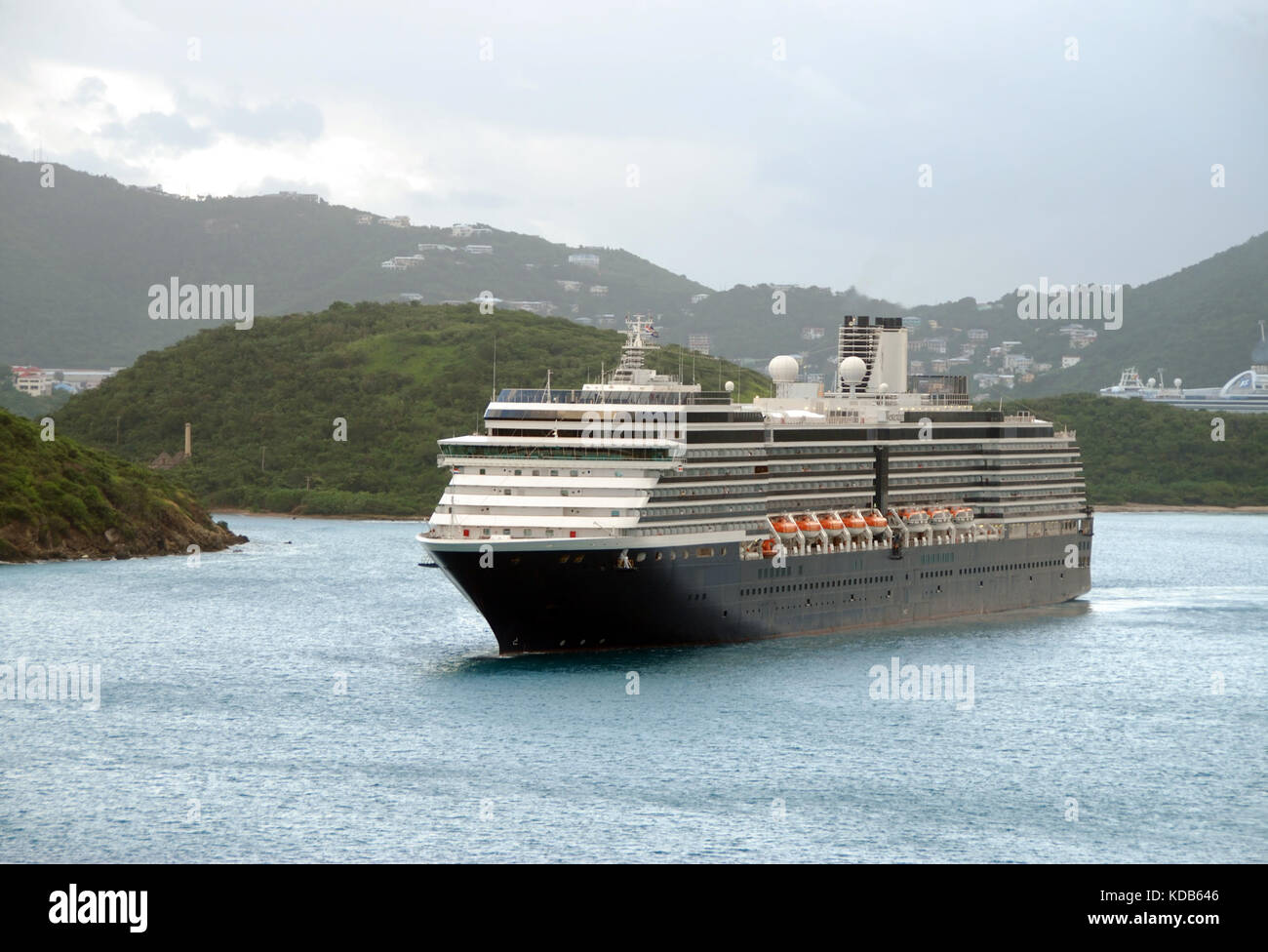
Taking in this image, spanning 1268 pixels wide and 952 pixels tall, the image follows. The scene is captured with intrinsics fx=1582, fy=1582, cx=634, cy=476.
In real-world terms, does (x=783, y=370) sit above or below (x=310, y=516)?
above

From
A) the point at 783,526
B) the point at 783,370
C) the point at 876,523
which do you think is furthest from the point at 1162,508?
the point at 783,526

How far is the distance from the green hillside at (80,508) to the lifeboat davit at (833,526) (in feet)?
162

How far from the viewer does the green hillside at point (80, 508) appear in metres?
88.8

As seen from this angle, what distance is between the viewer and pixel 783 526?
56312 millimetres

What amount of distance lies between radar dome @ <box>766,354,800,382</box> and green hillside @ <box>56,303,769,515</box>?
218 feet

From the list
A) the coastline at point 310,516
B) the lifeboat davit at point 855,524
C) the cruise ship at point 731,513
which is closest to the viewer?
the cruise ship at point 731,513

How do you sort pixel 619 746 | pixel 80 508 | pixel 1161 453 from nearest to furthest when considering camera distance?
pixel 619 746 < pixel 80 508 < pixel 1161 453

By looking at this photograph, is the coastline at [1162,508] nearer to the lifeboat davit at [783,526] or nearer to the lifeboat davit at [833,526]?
the lifeboat davit at [833,526]

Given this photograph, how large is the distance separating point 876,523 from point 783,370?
1143cm

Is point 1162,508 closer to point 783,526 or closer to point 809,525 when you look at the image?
point 809,525

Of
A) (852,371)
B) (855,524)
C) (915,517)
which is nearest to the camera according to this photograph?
(855,524)

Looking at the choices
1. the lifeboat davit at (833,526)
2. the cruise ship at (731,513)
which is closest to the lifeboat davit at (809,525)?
the cruise ship at (731,513)
